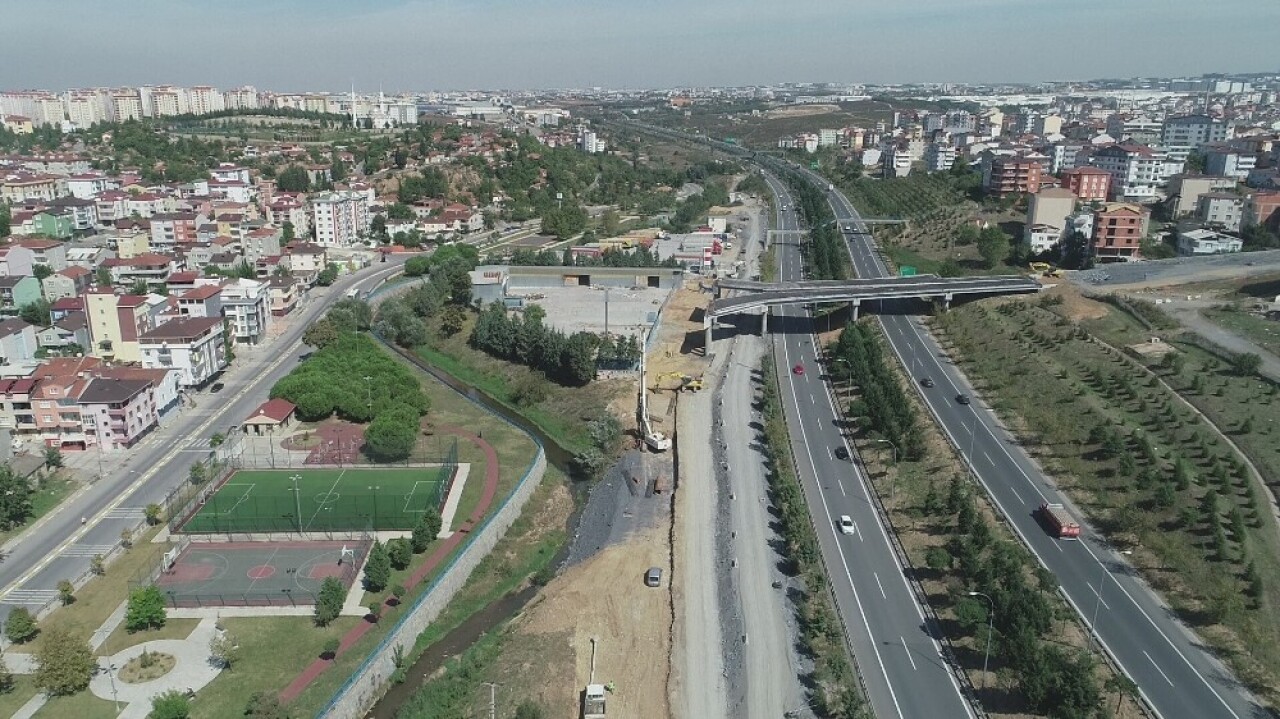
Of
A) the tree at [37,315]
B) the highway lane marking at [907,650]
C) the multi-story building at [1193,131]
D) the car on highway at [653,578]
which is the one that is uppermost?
the multi-story building at [1193,131]

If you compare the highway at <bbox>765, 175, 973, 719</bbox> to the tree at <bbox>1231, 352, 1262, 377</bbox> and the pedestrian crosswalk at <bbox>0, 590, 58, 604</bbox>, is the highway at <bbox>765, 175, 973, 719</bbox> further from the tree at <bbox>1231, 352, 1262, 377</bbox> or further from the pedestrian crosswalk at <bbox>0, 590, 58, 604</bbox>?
the pedestrian crosswalk at <bbox>0, 590, 58, 604</bbox>

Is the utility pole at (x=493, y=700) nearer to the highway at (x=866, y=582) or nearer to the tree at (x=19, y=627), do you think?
the highway at (x=866, y=582)

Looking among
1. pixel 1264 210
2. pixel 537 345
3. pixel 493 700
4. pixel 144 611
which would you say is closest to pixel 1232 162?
pixel 1264 210

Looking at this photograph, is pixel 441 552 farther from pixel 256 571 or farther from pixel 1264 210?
pixel 1264 210

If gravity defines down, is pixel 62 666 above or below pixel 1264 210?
below

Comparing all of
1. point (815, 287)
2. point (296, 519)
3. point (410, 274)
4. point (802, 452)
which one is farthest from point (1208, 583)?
point (410, 274)

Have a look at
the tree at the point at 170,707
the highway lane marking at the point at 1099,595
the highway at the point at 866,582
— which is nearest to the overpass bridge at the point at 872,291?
the highway at the point at 866,582
